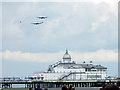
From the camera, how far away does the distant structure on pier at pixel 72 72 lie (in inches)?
6786

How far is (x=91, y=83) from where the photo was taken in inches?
6166

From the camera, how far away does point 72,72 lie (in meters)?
176

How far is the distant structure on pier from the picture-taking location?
172 m

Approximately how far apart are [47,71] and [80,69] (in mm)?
12623

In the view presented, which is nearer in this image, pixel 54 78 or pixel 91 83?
pixel 91 83

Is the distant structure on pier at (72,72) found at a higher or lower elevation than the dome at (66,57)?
lower

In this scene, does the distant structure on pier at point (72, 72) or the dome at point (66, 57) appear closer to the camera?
the distant structure on pier at point (72, 72)

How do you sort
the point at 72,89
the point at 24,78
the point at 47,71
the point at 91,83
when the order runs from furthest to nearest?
the point at 47,71, the point at 24,78, the point at 91,83, the point at 72,89

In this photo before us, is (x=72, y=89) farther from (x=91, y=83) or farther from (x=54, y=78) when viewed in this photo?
(x=54, y=78)

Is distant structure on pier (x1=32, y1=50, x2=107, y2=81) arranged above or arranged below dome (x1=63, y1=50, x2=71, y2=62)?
below

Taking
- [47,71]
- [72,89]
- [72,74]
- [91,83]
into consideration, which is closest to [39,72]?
[47,71]

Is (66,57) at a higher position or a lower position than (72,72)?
higher

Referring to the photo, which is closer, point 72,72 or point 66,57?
point 72,72

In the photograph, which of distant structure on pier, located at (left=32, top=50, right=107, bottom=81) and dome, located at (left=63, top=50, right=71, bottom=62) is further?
dome, located at (left=63, top=50, right=71, bottom=62)
